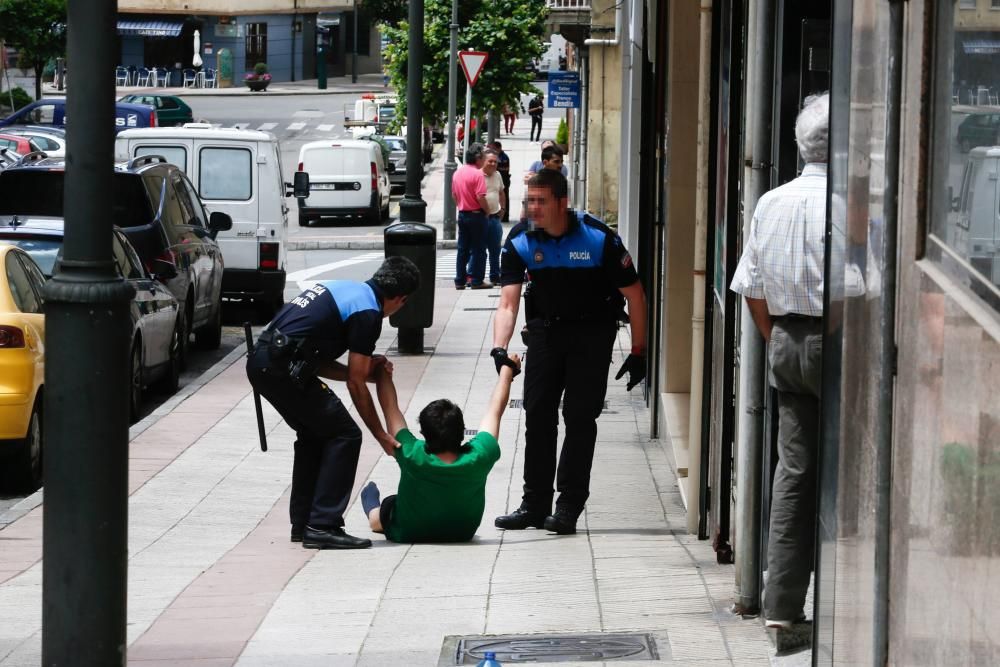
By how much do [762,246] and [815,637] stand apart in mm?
1497

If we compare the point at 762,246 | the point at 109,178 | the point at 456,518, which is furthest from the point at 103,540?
the point at 456,518

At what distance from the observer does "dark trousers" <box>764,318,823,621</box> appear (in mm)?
5145

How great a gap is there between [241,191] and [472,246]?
3.87 meters

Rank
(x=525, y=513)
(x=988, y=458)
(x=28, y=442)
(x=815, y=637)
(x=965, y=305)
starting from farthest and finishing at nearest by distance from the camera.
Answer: (x=28, y=442) → (x=525, y=513) → (x=815, y=637) → (x=965, y=305) → (x=988, y=458)

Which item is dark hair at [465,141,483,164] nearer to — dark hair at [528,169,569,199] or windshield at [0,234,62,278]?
windshield at [0,234,62,278]

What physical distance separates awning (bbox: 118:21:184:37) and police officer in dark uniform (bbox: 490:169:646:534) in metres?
73.7

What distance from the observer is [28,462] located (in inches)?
391

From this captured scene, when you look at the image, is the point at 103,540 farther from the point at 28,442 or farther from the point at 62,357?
the point at 28,442

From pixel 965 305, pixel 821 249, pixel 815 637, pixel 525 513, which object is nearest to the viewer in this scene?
pixel 965 305

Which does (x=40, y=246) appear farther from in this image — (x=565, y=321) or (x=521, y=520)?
(x=565, y=321)

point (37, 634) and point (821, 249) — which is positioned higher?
point (821, 249)

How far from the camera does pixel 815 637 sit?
415 cm

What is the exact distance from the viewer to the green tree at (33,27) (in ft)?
188

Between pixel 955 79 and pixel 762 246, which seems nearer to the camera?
pixel 955 79
